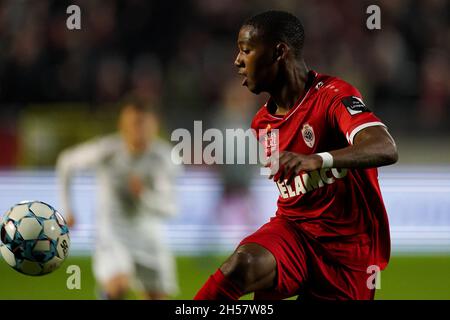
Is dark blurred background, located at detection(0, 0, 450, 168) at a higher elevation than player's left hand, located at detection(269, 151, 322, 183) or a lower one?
higher

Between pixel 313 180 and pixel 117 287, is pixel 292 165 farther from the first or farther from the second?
pixel 117 287

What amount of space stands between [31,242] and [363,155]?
6.65 feet

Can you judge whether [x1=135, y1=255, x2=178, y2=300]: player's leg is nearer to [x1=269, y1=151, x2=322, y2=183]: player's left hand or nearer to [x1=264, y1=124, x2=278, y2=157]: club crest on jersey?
[x1=264, y1=124, x2=278, y2=157]: club crest on jersey

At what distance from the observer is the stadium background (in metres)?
8.91

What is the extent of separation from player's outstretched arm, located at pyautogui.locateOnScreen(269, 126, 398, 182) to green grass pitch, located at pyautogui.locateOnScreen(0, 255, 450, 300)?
427cm

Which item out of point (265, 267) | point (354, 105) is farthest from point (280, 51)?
point (265, 267)

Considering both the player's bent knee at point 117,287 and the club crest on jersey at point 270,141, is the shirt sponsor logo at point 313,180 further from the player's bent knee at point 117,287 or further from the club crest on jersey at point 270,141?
the player's bent knee at point 117,287

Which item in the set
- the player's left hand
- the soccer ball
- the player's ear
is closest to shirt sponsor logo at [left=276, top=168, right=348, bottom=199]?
the player's ear

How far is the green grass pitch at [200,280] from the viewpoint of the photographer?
27.1 ft

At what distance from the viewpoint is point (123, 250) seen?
310 inches

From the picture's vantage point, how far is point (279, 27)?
15.7 feet

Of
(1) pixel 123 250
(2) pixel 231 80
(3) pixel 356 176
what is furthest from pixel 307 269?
(2) pixel 231 80

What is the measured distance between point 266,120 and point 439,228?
14.7 ft

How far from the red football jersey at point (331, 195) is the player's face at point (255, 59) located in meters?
0.25
